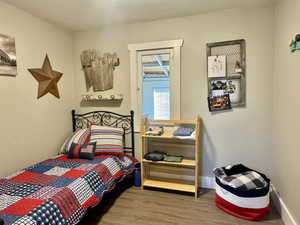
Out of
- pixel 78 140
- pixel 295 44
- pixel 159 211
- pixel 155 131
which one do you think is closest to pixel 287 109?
pixel 295 44

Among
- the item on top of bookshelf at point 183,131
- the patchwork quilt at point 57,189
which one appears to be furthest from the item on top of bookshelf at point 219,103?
the patchwork quilt at point 57,189

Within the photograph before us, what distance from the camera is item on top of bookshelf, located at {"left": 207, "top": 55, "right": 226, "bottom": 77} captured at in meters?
2.40

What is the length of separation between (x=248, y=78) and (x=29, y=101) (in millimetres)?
2765

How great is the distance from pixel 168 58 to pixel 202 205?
1.95 metres

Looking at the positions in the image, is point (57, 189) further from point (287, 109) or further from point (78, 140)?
point (287, 109)

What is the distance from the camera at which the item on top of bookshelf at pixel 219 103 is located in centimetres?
242

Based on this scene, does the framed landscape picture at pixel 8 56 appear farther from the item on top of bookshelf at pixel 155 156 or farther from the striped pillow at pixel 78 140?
the item on top of bookshelf at pixel 155 156

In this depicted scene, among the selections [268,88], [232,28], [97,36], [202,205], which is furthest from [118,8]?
[202,205]

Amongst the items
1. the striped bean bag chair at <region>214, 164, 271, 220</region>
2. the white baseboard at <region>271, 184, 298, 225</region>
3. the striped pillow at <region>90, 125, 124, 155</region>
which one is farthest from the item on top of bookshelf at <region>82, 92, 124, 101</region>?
the white baseboard at <region>271, 184, 298, 225</region>

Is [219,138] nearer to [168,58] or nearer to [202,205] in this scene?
[202,205]

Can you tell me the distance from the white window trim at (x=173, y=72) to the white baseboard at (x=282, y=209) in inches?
56.9

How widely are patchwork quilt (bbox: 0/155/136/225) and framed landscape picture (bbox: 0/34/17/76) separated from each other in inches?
44.8

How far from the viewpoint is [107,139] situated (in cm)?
267

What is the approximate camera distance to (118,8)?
7.44ft
